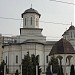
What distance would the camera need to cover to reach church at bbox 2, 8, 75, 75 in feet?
Result: 124

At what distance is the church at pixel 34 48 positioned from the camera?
37.7 metres

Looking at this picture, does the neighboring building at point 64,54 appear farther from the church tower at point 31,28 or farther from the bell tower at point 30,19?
the bell tower at point 30,19

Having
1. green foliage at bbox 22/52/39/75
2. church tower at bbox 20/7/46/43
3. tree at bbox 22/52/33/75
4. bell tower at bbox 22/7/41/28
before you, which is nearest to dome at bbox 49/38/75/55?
church tower at bbox 20/7/46/43

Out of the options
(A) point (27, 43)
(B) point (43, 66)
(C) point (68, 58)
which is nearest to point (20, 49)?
(A) point (27, 43)

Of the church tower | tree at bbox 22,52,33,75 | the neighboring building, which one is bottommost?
tree at bbox 22,52,33,75

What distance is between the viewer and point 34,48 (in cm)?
3847

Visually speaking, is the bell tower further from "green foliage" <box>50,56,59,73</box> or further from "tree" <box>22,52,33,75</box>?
"tree" <box>22,52,33,75</box>

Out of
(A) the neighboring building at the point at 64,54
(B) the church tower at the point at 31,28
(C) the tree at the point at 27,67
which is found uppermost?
(B) the church tower at the point at 31,28

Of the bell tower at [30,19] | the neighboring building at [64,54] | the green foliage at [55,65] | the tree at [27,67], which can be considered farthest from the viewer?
the bell tower at [30,19]

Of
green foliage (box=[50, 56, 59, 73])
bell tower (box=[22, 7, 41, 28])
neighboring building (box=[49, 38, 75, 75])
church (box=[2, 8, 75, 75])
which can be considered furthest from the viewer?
bell tower (box=[22, 7, 41, 28])

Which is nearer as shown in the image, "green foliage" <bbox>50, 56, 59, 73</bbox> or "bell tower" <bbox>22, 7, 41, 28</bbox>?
"green foliage" <bbox>50, 56, 59, 73</bbox>

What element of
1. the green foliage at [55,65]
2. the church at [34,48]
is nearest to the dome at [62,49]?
the church at [34,48]

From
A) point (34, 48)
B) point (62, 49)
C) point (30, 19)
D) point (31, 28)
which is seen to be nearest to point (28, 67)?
point (34, 48)

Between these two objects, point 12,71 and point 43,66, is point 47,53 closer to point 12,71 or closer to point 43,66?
point 43,66
